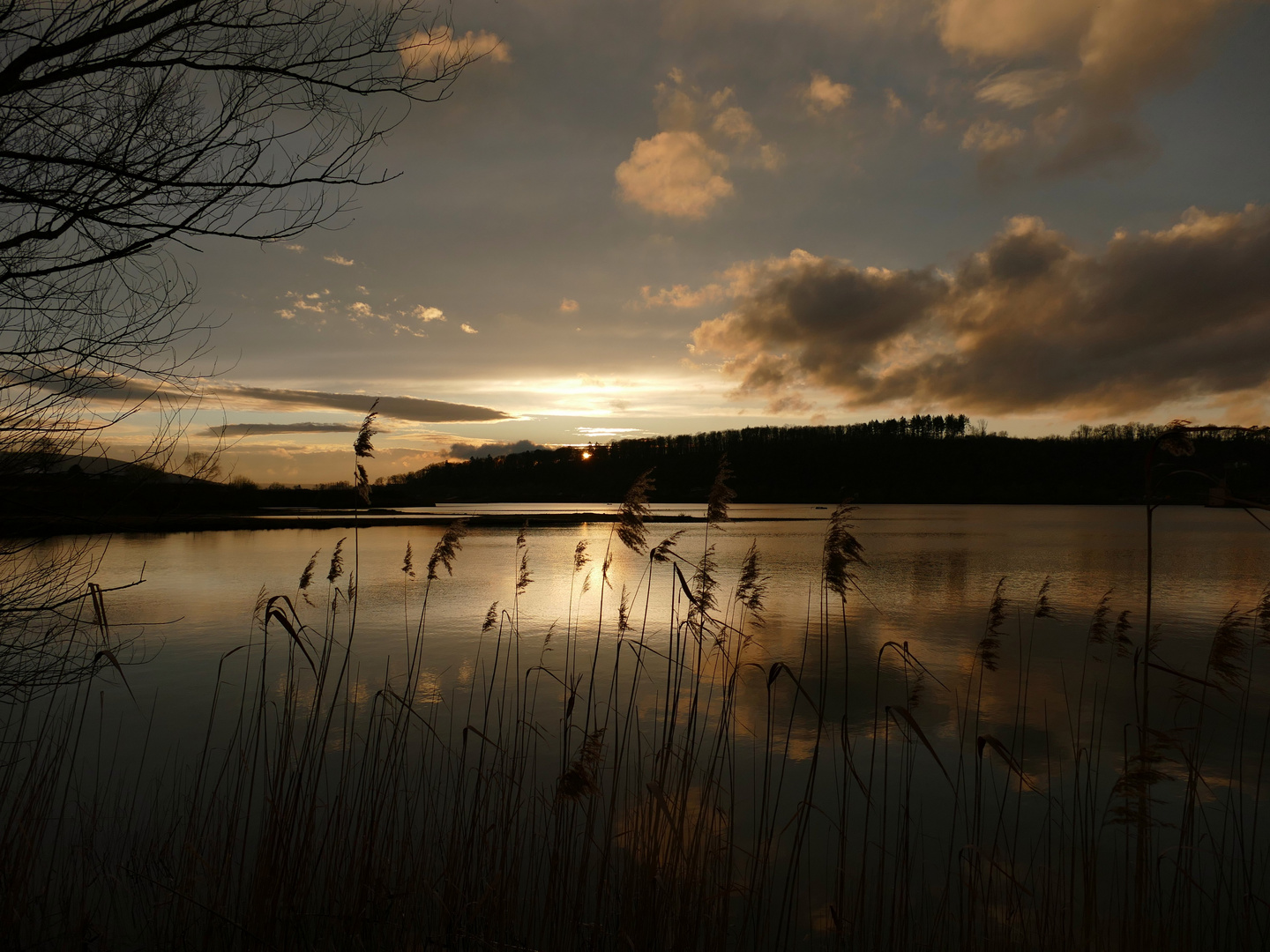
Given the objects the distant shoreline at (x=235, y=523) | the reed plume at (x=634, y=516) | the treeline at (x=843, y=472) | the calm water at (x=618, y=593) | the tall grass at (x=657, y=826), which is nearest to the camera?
the tall grass at (x=657, y=826)

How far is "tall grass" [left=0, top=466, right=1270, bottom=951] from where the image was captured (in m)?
3.75

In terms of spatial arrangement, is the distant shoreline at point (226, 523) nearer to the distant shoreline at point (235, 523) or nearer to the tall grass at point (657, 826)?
the distant shoreline at point (235, 523)

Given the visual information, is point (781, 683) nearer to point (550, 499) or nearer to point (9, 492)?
point (9, 492)

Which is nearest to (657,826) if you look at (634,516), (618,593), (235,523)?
(634,516)

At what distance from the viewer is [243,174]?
3980 mm

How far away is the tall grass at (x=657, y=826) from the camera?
3750mm

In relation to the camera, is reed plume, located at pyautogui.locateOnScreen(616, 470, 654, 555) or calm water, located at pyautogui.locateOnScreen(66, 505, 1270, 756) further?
calm water, located at pyautogui.locateOnScreen(66, 505, 1270, 756)

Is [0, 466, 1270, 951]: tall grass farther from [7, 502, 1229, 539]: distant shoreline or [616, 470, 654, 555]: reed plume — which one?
[7, 502, 1229, 539]: distant shoreline

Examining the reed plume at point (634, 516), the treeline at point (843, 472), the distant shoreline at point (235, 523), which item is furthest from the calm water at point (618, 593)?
the treeline at point (843, 472)

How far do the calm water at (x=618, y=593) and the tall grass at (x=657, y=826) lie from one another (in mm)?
1864

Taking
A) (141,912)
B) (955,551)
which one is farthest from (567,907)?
(955,551)

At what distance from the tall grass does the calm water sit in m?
1.86

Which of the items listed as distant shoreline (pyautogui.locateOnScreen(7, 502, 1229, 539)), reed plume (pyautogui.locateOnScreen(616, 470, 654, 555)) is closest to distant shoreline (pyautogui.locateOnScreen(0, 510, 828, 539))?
distant shoreline (pyautogui.locateOnScreen(7, 502, 1229, 539))

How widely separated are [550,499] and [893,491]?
5525 centimetres
